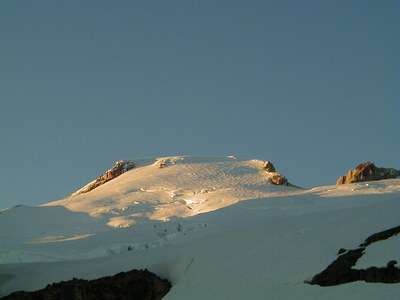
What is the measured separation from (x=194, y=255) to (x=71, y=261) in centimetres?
655

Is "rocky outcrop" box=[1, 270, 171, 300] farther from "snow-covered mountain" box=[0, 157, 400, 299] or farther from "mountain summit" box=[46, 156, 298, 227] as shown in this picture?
"mountain summit" box=[46, 156, 298, 227]

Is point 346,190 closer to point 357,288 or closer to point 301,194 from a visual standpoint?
point 301,194

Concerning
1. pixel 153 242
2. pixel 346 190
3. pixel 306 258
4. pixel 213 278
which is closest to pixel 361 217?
pixel 306 258

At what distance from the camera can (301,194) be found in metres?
36.5

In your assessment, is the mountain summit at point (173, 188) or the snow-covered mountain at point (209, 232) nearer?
the snow-covered mountain at point (209, 232)

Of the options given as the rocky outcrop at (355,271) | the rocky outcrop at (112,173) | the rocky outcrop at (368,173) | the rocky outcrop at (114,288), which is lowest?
the rocky outcrop at (114,288)

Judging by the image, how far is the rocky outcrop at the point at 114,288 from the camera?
815 inches

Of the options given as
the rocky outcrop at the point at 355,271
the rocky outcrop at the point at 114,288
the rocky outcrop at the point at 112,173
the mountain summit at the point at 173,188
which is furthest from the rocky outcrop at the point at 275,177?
the rocky outcrop at the point at 355,271

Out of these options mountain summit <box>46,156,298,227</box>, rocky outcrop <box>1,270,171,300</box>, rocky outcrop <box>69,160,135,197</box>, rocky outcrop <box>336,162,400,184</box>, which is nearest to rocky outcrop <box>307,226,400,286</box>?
rocky outcrop <box>1,270,171,300</box>

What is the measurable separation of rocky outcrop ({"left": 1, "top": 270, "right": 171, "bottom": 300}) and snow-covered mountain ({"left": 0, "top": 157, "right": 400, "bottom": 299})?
0.76 m

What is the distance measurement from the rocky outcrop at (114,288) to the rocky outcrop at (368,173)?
23539mm

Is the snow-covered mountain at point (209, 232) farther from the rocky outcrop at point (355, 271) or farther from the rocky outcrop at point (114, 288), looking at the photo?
the rocky outcrop at point (114, 288)

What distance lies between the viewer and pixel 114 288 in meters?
21.0

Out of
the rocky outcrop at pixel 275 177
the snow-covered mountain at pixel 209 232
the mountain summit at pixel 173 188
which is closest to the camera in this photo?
the snow-covered mountain at pixel 209 232
